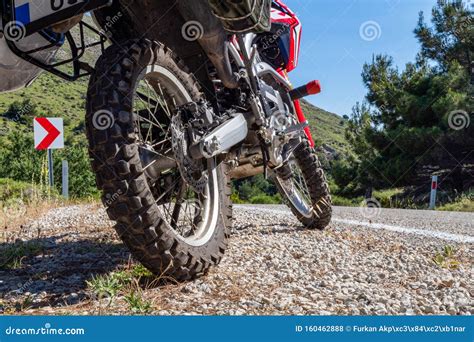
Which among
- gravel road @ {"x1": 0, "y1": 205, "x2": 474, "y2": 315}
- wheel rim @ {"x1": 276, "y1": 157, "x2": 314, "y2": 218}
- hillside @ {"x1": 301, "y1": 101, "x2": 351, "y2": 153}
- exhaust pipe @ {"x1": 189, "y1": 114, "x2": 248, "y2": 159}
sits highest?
hillside @ {"x1": 301, "y1": 101, "x2": 351, "y2": 153}

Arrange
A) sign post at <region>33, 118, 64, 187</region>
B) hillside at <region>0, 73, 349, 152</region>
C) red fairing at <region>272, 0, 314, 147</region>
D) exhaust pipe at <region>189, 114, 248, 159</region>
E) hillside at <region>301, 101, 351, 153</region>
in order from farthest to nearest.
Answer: hillside at <region>301, 101, 351, 153</region> → hillside at <region>0, 73, 349, 152</region> → sign post at <region>33, 118, 64, 187</region> → red fairing at <region>272, 0, 314, 147</region> → exhaust pipe at <region>189, 114, 248, 159</region>

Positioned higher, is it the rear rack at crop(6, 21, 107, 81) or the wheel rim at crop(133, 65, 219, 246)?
the rear rack at crop(6, 21, 107, 81)

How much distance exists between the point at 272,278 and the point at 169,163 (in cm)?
79

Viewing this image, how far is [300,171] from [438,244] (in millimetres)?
1373

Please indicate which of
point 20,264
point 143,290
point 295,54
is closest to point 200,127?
point 143,290

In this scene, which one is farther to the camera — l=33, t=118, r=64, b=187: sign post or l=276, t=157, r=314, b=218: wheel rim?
l=33, t=118, r=64, b=187: sign post

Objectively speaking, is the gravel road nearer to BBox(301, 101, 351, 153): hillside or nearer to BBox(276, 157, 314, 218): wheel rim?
BBox(276, 157, 314, 218): wheel rim

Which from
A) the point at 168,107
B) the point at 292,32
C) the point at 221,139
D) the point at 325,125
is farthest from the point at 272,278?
the point at 325,125

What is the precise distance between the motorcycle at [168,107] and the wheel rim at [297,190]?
0.58 meters

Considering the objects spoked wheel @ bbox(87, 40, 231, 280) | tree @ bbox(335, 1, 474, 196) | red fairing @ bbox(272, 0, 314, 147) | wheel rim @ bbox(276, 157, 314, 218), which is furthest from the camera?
tree @ bbox(335, 1, 474, 196)

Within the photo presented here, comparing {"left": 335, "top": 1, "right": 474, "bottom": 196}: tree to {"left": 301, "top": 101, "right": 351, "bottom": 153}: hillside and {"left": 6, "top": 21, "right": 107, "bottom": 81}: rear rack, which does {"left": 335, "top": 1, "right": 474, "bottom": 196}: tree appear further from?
{"left": 301, "top": 101, "right": 351, "bottom": 153}: hillside

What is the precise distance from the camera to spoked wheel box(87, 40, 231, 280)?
1.98 m

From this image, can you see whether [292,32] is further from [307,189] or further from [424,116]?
[424,116]

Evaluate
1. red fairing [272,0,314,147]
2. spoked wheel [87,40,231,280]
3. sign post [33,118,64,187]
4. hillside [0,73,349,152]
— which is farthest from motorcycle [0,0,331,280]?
hillside [0,73,349,152]
